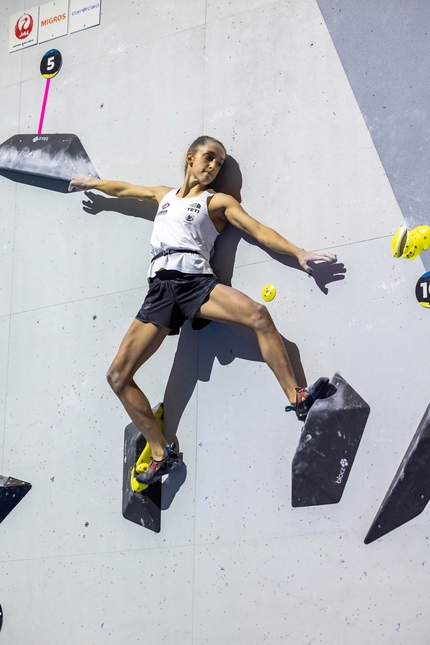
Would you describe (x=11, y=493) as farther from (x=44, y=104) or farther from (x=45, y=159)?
(x=44, y=104)

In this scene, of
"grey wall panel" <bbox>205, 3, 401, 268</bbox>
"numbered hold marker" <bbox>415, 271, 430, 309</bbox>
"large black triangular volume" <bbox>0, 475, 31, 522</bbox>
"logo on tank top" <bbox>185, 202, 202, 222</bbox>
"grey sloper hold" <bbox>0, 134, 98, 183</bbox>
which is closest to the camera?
"numbered hold marker" <bbox>415, 271, 430, 309</bbox>

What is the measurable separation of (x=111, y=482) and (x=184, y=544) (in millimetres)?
429

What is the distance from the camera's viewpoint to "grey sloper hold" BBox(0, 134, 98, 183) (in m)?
3.80

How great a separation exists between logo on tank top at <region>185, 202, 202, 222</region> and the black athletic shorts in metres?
0.21

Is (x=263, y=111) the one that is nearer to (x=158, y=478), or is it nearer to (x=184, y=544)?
(x=158, y=478)

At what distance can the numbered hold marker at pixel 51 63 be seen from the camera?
4.02m

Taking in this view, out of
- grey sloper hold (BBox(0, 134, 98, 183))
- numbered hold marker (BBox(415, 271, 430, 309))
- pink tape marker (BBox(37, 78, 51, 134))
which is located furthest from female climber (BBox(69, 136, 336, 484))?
pink tape marker (BBox(37, 78, 51, 134))

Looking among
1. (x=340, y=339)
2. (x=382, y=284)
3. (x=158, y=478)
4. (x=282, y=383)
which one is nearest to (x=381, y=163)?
(x=382, y=284)

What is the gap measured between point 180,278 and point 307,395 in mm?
667

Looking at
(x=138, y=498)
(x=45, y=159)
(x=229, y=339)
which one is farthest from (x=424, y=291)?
(x=45, y=159)

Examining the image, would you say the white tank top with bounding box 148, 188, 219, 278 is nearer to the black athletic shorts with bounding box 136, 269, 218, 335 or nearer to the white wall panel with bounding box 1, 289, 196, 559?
the black athletic shorts with bounding box 136, 269, 218, 335

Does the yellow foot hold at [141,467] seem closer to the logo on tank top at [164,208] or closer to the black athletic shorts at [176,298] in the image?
the black athletic shorts at [176,298]

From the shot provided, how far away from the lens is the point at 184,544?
3.15m

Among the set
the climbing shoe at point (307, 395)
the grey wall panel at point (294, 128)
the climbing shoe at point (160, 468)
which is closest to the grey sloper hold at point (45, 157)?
the grey wall panel at point (294, 128)
